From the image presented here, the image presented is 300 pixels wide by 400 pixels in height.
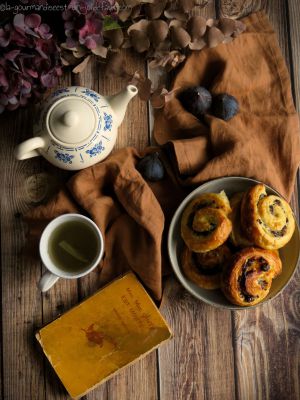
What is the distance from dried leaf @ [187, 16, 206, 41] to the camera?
1.10 m

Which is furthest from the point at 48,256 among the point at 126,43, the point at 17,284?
the point at 126,43

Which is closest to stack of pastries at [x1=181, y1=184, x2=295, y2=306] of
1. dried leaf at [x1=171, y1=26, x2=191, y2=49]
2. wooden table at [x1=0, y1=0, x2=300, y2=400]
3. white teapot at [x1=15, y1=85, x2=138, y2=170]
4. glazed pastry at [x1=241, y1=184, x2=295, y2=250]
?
glazed pastry at [x1=241, y1=184, x2=295, y2=250]

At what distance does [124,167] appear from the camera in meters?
1.08

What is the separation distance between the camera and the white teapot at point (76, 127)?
0.96 metres

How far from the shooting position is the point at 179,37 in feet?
3.59

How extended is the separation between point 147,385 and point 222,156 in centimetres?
52

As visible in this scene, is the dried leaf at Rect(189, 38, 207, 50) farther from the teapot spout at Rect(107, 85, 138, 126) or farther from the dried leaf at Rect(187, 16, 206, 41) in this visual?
the teapot spout at Rect(107, 85, 138, 126)

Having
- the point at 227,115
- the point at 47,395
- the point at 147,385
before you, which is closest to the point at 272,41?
the point at 227,115

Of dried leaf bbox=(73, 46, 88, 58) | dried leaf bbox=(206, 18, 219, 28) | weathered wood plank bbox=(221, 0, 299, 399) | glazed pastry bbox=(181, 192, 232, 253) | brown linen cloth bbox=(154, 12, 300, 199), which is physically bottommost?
weathered wood plank bbox=(221, 0, 299, 399)

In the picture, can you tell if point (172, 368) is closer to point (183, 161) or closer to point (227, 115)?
point (183, 161)

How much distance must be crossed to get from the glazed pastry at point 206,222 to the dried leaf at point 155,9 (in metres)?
0.39

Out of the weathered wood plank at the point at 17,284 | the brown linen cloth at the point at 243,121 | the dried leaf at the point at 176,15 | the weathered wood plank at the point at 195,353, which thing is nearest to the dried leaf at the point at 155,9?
the dried leaf at the point at 176,15

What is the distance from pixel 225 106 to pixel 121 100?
23 centimetres

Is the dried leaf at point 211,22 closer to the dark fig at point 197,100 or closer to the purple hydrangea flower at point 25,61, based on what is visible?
the dark fig at point 197,100
